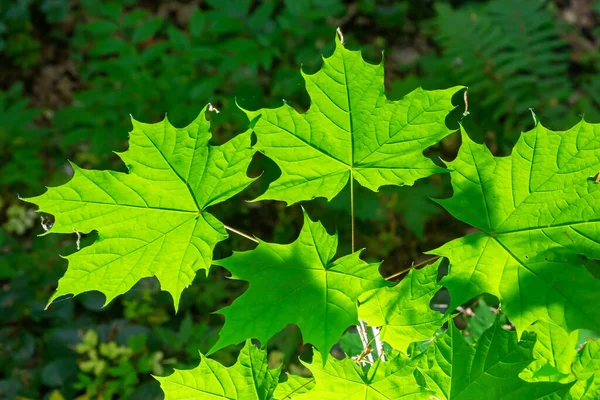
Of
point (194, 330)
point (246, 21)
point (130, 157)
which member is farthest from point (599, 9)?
point (130, 157)

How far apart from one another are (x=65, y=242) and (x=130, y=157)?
2.55 meters

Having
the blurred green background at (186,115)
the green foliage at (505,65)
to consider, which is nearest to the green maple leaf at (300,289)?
the blurred green background at (186,115)

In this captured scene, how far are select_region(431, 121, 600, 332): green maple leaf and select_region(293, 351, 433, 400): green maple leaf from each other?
16 centimetres

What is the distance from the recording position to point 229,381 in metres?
1.22

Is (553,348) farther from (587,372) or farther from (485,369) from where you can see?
(485,369)

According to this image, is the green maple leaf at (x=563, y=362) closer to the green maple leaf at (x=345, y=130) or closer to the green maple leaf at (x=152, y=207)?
the green maple leaf at (x=345, y=130)

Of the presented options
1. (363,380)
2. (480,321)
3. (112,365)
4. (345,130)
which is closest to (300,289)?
(363,380)

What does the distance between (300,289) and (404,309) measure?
0.73ft

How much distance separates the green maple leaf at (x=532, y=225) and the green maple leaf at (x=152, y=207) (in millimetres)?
442

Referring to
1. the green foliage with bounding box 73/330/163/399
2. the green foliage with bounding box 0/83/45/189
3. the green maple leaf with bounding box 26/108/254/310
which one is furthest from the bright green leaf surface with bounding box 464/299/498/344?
the green foliage with bounding box 0/83/45/189

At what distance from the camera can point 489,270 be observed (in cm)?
113

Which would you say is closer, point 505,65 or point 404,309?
point 404,309

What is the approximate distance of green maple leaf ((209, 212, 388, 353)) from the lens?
1075 millimetres

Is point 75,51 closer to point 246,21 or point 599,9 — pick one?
point 246,21
